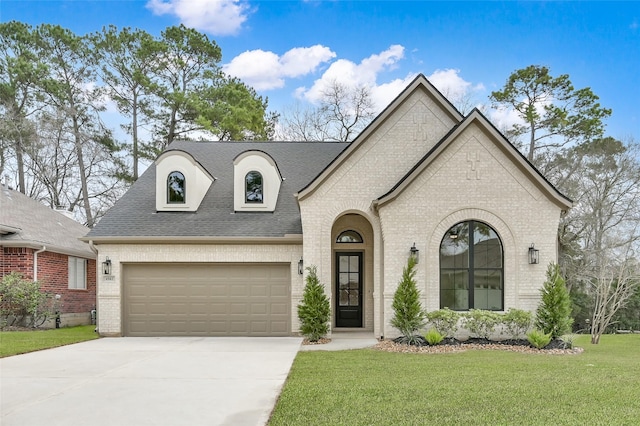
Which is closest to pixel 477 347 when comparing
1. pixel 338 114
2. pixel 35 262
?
pixel 35 262

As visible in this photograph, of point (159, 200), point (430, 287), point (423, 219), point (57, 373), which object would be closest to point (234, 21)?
point (159, 200)

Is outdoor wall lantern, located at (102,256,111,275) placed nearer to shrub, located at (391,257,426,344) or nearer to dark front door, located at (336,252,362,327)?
dark front door, located at (336,252,362,327)

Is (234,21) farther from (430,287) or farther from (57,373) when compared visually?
(57,373)

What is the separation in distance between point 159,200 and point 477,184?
9.53 metres

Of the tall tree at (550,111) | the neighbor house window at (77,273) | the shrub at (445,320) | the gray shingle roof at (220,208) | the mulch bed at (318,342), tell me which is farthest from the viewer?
the tall tree at (550,111)

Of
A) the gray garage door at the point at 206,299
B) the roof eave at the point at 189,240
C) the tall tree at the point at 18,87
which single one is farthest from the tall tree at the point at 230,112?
the gray garage door at the point at 206,299

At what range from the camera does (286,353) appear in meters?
10.6

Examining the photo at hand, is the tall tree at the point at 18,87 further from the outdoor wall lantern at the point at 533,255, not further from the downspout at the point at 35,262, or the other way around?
the outdoor wall lantern at the point at 533,255

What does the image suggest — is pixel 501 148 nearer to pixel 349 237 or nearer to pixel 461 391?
pixel 349 237

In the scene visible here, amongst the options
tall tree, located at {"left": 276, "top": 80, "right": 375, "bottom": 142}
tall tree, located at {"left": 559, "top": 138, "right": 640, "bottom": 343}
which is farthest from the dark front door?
tall tree, located at {"left": 276, "top": 80, "right": 375, "bottom": 142}

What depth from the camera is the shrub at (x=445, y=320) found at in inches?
455

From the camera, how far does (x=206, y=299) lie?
561 inches

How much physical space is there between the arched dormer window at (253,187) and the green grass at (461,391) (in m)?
6.79

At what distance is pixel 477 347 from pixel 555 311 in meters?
2.00
